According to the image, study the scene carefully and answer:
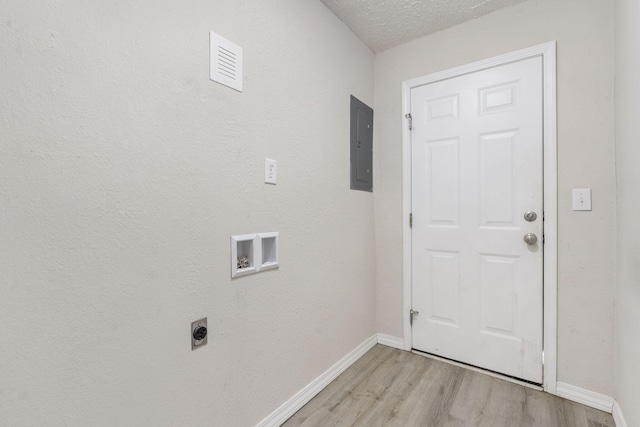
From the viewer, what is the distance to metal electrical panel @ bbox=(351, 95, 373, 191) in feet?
6.89

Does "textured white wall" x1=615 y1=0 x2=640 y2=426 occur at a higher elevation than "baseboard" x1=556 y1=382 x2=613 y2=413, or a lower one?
higher

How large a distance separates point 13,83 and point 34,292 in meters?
0.54

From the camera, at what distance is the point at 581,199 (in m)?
1.61

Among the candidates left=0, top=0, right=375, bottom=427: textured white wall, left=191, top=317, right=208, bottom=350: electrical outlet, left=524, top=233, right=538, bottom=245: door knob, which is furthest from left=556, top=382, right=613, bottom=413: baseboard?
left=191, top=317, right=208, bottom=350: electrical outlet

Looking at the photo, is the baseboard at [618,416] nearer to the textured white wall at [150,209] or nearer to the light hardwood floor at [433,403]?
the light hardwood floor at [433,403]

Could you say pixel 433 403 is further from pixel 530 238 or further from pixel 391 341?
pixel 530 238

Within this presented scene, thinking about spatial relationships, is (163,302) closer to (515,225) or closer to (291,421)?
(291,421)

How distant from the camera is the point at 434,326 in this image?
2111mm

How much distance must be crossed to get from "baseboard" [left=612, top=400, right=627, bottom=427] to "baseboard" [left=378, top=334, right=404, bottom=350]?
3.74 feet

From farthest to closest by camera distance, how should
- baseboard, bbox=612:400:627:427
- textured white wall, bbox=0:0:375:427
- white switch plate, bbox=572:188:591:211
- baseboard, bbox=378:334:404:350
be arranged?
baseboard, bbox=378:334:404:350
white switch plate, bbox=572:188:591:211
baseboard, bbox=612:400:627:427
textured white wall, bbox=0:0:375:427

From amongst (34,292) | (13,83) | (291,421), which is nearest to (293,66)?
(13,83)

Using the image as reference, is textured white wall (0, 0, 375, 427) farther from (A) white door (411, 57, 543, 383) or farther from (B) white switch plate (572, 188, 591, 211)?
(B) white switch plate (572, 188, 591, 211)

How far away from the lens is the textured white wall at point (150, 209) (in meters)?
0.77

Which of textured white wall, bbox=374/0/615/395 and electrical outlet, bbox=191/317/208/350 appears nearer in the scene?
electrical outlet, bbox=191/317/208/350
